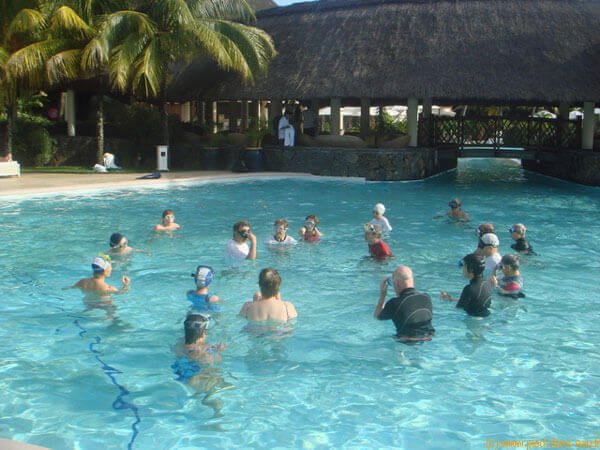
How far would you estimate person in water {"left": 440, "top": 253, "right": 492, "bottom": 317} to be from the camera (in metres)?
6.62

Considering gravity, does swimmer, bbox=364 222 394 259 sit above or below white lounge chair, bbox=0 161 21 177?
below

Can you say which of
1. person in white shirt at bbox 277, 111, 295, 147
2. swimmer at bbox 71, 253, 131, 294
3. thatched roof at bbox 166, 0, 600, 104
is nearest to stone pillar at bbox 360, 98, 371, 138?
thatched roof at bbox 166, 0, 600, 104

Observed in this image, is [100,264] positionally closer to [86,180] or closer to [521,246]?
[521,246]

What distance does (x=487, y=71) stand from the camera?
827 inches

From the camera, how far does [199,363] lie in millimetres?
5621

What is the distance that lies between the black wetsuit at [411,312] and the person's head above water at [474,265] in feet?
2.74

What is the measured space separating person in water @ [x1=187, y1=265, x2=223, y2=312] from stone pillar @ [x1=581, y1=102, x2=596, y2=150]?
60.1 ft

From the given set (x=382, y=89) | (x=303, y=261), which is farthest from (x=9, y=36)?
(x=303, y=261)

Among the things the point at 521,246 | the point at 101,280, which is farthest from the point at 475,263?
the point at 101,280

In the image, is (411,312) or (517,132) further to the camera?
(517,132)

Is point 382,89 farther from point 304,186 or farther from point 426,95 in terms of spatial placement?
point 304,186

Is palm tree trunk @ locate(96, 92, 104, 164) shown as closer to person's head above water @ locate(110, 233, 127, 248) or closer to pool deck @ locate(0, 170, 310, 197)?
pool deck @ locate(0, 170, 310, 197)

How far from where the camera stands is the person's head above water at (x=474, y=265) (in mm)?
6598

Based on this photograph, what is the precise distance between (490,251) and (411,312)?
9.02ft
